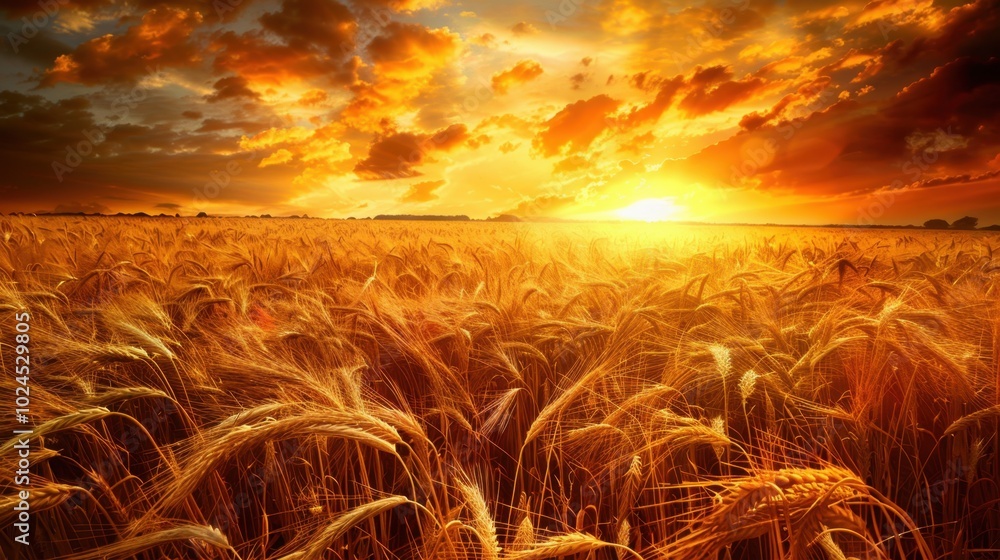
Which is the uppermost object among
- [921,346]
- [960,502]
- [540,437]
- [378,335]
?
[378,335]

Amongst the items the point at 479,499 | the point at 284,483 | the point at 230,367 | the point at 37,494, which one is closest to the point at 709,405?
the point at 479,499

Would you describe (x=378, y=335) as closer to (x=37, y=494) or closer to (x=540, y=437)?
(x=540, y=437)

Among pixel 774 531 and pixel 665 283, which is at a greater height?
pixel 665 283

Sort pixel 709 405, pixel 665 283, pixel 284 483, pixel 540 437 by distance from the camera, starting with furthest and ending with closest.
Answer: pixel 665 283, pixel 709 405, pixel 540 437, pixel 284 483

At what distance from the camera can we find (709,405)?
1.95 m

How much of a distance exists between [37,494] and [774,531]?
175cm

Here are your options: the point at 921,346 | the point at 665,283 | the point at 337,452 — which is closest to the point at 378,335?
the point at 337,452

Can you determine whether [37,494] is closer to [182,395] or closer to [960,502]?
[182,395]

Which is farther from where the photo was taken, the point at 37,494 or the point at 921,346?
the point at 921,346

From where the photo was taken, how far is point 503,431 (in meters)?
1.87

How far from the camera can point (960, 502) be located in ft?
5.31

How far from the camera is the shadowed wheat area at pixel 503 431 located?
1093mm

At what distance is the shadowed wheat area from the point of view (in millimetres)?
1093

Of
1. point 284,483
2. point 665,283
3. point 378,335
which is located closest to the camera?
point 284,483
